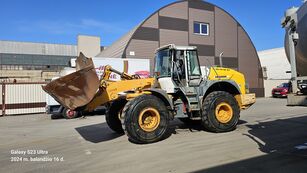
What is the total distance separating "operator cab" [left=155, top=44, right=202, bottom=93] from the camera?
9352 millimetres

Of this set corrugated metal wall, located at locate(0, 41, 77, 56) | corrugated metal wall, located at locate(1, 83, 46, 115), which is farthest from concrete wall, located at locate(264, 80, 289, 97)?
corrugated metal wall, located at locate(0, 41, 77, 56)

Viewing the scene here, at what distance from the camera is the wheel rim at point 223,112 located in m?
9.47

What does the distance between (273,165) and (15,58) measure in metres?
67.3

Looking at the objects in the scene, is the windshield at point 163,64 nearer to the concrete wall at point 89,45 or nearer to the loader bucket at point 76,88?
the loader bucket at point 76,88

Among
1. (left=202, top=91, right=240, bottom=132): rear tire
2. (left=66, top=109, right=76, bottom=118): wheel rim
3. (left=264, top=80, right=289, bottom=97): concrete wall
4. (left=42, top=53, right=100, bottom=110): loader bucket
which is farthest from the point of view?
(left=264, top=80, right=289, bottom=97): concrete wall

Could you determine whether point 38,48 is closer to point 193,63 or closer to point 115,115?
point 115,115

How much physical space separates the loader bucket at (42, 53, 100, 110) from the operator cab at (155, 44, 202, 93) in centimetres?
245

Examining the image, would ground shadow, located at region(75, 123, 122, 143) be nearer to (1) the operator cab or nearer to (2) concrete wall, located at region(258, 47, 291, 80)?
(1) the operator cab

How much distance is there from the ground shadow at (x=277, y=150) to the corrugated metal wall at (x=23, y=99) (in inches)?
609

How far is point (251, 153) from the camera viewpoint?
6742 mm

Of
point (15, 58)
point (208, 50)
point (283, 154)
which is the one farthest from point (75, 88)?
point (15, 58)

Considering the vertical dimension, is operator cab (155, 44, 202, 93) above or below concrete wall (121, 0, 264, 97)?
below

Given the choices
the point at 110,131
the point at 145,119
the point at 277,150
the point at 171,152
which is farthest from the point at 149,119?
the point at 277,150

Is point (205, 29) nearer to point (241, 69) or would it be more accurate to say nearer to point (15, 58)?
point (241, 69)
